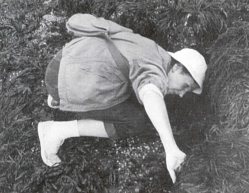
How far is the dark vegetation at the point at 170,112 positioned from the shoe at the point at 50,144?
40 mm

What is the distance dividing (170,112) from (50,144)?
0.66 metres

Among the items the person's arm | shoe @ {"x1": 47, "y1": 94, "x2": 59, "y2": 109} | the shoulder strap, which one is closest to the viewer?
the person's arm

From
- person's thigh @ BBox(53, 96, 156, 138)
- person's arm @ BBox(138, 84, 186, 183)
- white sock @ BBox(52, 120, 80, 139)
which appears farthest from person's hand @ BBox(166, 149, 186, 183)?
white sock @ BBox(52, 120, 80, 139)

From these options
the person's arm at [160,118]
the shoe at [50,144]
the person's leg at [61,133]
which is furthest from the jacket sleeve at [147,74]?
Result: the shoe at [50,144]

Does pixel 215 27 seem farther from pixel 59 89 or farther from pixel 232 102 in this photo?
pixel 59 89

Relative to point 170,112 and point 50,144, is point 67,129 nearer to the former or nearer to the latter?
point 50,144

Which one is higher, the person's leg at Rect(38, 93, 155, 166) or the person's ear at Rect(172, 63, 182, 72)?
the person's ear at Rect(172, 63, 182, 72)

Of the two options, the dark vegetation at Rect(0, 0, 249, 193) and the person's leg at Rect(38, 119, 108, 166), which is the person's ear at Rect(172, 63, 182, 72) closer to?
the dark vegetation at Rect(0, 0, 249, 193)

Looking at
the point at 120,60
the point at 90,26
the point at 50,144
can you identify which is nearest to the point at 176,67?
the point at 120,60

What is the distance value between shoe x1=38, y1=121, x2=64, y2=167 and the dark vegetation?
40 mm

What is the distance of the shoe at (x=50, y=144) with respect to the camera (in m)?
2.16

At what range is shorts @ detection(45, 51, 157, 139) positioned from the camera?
2.08 meters

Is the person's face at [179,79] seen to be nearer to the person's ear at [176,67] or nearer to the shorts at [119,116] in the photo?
the person's ear at [176,67]

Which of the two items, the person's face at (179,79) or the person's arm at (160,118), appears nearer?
the person's arm at (160,118)
